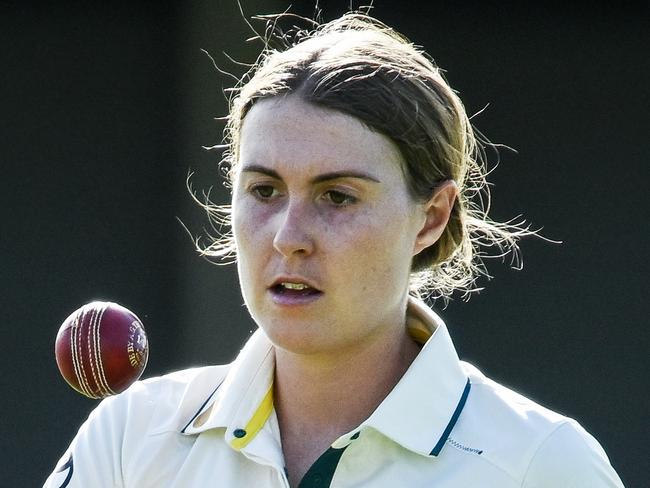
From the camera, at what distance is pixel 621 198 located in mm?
5566

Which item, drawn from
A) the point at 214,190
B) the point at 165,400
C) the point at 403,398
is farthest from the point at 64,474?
the point at 214,190

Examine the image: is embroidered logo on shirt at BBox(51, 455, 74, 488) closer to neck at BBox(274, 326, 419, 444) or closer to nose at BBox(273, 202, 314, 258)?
neck at BBox(274, 326, 419, 444)

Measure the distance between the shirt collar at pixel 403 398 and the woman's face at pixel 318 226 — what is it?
0.15 m

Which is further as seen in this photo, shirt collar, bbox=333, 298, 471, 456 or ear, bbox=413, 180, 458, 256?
ear, bbox=413, 180, 458, 256

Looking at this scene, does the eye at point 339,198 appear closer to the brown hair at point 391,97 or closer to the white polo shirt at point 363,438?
the brown hair at point 391,97

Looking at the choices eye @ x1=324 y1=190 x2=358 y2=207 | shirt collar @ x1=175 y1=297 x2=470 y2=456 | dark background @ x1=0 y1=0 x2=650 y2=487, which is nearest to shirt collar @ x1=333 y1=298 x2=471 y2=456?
shirt collar @ x1=175 y1=297 x2=470 y2=456

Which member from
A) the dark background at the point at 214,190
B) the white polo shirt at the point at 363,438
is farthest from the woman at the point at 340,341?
the dark background at the point at 214,190

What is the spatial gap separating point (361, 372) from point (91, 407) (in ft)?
11.0

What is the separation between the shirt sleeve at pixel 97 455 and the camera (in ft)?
8.59

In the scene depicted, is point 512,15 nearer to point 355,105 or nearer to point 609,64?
point 609,64

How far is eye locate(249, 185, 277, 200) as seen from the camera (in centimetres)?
254

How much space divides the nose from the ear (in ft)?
0.95

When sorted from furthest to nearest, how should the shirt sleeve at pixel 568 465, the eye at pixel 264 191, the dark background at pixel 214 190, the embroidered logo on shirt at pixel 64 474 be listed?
1. the dark background at pixel 214 190
2. the embroidered logo on shirt at pixel 64 474
3. the eye at pixel 264 191
4. the shirt sleeve at pixel 568 465

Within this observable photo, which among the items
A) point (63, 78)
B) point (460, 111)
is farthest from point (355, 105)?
point (63, 78)
